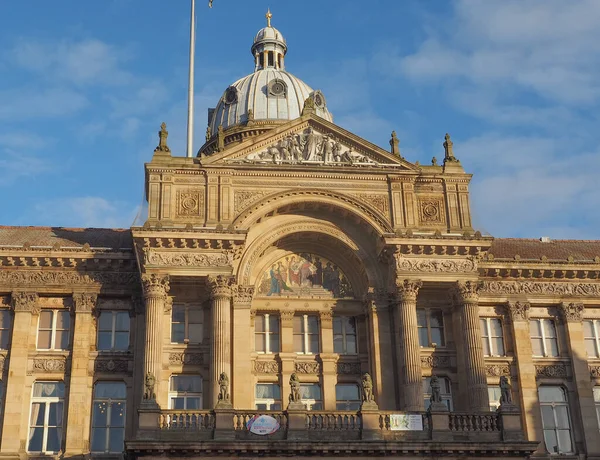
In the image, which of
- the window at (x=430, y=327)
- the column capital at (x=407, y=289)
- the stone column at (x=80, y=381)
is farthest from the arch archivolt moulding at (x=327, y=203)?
the stone column at (x=80, y=381)

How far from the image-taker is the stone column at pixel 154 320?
114ft

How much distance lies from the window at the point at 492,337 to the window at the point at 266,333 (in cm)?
919

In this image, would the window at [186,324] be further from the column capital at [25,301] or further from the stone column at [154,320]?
the column capital at [25,301]

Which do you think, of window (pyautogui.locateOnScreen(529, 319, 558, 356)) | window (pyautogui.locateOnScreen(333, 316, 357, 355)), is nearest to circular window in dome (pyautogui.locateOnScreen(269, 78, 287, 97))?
window (pyautogui.locateOnScreen(333, 316, 357, 355))

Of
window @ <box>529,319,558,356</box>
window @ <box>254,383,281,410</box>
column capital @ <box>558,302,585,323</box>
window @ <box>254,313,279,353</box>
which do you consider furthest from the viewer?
column capital @ <box>558,302,585,323</box>

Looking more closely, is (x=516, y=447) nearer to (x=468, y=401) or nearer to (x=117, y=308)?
(x=468, y=401)

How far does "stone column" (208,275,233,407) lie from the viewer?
3488 cm

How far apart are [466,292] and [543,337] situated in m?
5.65

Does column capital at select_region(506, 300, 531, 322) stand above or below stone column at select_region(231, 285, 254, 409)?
above

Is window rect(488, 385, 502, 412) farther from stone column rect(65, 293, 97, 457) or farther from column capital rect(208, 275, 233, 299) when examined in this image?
stone column rect(65, 293, 97, 457)

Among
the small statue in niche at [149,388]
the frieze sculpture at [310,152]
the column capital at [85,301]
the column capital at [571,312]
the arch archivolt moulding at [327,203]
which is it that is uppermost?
the frieze sculpture at [310,152]

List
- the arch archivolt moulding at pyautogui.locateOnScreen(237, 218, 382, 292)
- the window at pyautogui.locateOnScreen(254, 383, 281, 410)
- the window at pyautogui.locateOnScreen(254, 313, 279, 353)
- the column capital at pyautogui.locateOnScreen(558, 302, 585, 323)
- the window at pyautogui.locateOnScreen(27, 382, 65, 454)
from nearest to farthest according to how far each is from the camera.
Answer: the window at pyautogui.locateOnScreen(27, 382, 65, 454) < the window at pyautogui.locateOnScreen(254, 383, 281, 410) < the window at pyautogui.locateOnScreen(254, 313, 279, 353) < the arch archivolt moulding at pyautogui.locateOnScreen(237, 218, 382, 292) < the column capital at pyautogui.locateOnScreen(558, 302, 585, 323)

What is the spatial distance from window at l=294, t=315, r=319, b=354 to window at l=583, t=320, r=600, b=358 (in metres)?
12.5

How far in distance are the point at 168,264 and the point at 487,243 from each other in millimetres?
13322
